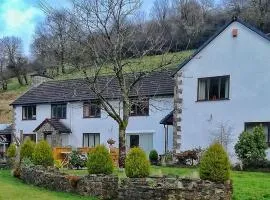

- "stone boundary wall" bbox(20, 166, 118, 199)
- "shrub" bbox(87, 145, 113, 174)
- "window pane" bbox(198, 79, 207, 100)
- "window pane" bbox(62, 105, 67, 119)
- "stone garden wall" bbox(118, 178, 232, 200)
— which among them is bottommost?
"stone boundary wall" bbox(20, 166, 118, 199)

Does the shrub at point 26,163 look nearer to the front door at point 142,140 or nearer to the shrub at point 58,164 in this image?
the shrub at point 58,164

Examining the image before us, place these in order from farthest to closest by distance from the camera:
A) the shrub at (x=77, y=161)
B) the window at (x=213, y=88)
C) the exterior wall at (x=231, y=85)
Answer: the window at (x=213, y=88) → the exterior wall at (x=231, y=85) → the shrub at (x=77, y=161)

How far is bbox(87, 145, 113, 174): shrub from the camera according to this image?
62.1ft

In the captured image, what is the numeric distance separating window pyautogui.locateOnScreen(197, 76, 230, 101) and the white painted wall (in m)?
3.59

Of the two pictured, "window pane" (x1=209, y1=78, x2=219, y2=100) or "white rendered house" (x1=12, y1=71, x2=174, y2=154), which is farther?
"white rendered house" (x1=12, y1=71, x2=174, y2=154)

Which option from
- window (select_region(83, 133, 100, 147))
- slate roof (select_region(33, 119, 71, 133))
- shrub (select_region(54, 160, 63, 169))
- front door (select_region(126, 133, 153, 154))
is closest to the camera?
shrub (select_region(54, 160, 63, 169))

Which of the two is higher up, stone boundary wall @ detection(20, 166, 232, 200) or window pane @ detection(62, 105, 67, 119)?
window pane @ detection(62, 105, 67, 119)

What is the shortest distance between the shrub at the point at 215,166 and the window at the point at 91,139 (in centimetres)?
2664

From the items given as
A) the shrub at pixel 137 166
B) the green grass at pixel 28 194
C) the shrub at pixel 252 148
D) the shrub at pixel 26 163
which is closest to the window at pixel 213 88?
the shrub at pixel 252 148

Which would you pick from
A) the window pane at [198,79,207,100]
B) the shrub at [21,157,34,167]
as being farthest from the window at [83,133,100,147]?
the shrub at [21,157,34,167]

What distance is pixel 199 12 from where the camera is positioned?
86.4 meters

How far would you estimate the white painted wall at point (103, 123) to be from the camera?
37.4 m

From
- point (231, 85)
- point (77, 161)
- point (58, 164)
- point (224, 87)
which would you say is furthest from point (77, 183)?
point (224, 87)

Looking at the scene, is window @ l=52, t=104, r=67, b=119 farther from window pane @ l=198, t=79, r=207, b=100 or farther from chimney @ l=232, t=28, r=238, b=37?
chimney @ l=232, t=28, r=238, b=37
